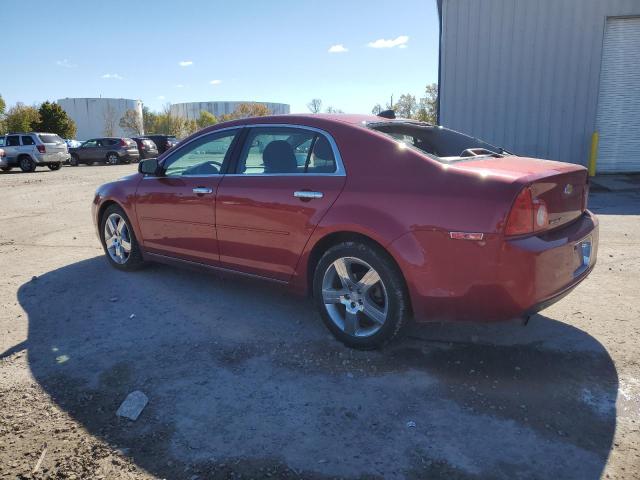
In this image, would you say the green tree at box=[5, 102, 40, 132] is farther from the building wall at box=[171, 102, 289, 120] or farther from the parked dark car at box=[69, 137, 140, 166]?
the building wall at box=[171, 102, 289, 120]

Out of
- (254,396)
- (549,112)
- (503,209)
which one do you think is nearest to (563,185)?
(503,209)

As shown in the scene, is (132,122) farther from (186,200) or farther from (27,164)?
(186,200)

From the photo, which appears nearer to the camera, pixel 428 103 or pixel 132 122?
pixel 428 103

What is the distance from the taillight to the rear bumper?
0.20 feet

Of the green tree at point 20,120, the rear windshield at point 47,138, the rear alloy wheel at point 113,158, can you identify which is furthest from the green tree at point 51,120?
the rear windshield at point 47,138

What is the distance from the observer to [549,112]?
44.4 feet

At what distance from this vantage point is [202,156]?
459 cm

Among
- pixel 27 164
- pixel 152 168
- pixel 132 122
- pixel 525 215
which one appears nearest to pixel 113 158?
pixel 27 164

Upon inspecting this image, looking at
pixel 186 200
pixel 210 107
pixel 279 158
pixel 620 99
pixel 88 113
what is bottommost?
pixel 186 200

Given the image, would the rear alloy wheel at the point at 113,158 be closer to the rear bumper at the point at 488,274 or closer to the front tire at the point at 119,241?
the front tire at the point at 119,241

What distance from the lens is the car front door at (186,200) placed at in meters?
4.32

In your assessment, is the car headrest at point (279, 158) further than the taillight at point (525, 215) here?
Yes

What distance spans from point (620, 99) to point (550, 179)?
13.0 meters

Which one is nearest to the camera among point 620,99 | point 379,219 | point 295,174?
point 379,219
